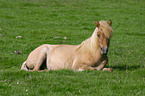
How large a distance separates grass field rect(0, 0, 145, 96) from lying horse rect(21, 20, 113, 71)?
22.5 inches

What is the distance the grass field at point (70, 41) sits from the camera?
6621mm

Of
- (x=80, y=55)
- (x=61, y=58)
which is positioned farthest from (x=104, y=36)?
(x=61, y=58)

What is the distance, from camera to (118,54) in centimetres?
1259

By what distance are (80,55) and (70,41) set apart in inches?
296

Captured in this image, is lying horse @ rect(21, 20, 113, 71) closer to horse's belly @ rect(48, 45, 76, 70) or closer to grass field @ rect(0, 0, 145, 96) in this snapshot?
horse's belly @ rect(48, 45, 76, 70)

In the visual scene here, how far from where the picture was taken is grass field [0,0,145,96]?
6.62 metres

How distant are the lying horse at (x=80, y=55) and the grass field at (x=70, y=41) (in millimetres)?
572

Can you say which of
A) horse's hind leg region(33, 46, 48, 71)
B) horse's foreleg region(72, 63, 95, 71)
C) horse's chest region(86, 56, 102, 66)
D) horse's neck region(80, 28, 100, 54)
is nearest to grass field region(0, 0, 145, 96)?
horse's foreleg region(72, 63, 95, 71)

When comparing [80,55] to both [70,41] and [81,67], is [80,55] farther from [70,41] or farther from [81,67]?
[70,41]

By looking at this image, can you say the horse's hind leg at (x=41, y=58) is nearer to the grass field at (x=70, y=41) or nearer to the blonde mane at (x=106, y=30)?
the grass field at (x=70, y=41)

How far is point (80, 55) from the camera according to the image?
896 cm

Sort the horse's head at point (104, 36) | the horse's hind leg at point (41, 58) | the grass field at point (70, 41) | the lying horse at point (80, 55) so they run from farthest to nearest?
the horse's hind leg at point (41, 58), the lying horse at point (80, 55), the horse's head at point (104, 36), the grass field at point (70, 41)

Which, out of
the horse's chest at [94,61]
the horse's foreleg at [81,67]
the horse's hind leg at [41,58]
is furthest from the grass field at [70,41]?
the horse's hind leg at [41,58]

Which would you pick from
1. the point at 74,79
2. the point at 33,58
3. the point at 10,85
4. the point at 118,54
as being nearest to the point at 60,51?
the point at 33,58
